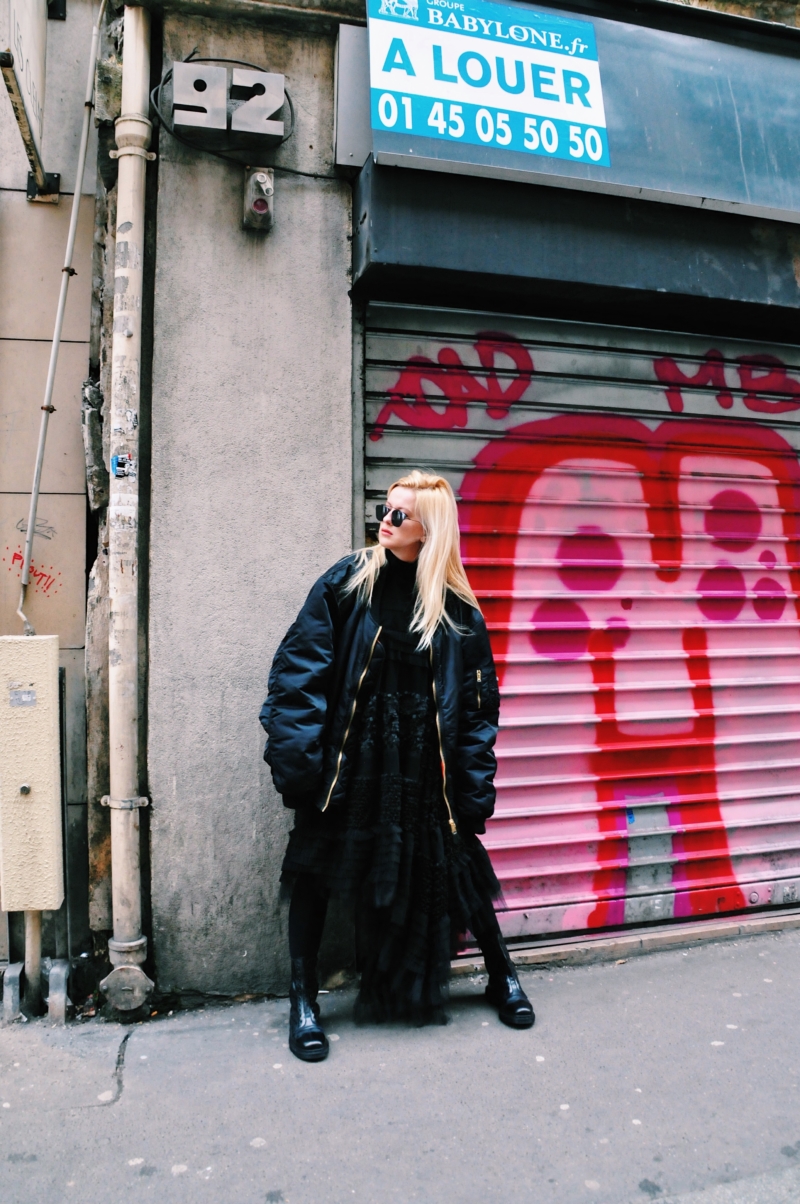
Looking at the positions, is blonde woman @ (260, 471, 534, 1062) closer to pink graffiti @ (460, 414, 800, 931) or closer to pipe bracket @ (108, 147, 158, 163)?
pink graffiti @ (460, 414, 800, 931)

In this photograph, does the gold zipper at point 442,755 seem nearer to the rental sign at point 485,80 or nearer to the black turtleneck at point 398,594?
the black turtleneck at point 398,594

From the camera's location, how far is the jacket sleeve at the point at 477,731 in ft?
10.6

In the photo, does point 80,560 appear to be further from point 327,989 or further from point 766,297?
point 766,297

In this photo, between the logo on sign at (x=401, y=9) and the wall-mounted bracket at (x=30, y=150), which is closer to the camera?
the wall-mounted bracket at (x=30, y=150)

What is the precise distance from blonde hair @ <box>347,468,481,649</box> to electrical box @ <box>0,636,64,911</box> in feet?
4.03

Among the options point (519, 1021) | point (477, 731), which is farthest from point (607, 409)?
point (519, 1021)

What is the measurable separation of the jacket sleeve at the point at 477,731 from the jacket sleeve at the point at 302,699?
1.80 ft

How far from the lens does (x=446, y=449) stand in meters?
3.97

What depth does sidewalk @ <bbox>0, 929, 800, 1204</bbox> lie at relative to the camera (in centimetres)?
240

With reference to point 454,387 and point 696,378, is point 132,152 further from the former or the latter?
point 696,378

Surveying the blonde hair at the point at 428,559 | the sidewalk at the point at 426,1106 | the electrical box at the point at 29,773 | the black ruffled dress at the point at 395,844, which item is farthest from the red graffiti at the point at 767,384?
the electrical box at the point at 29,773

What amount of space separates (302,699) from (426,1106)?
138 centimetres

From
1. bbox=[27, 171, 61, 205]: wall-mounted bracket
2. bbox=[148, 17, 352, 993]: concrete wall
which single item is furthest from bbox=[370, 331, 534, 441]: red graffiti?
bbox=[27, 171, 61, 205]: wall-mounted bracket

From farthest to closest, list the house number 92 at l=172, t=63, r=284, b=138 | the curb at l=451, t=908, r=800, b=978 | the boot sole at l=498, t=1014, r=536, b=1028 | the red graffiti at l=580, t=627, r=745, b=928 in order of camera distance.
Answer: the red graffiti at l=580, t=627, r=745, b=928 → the curb at l=451, t=908, r=800, b=978 → the house number 92 at l=172, t=63, r=284, b=138 → the boot sole at l=498, t=1014, r=536, b=1028
